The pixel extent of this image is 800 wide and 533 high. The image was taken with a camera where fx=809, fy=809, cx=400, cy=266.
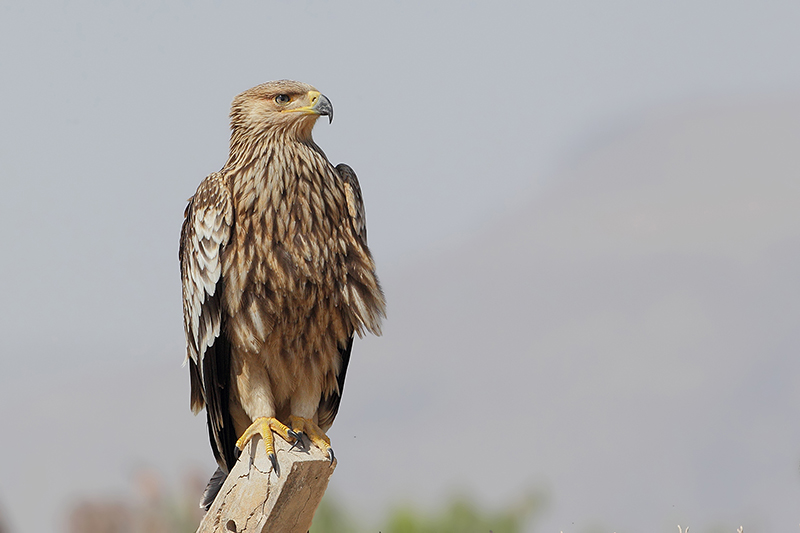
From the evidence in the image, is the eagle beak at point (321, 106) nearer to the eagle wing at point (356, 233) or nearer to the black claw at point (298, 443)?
the eagle wing at point (356, 233)

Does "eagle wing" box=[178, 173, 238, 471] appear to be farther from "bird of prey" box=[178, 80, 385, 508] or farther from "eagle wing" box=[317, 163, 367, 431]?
"eagle wing" box=[317, 163, 367, 431]

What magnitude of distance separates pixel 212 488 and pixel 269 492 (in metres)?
0.63

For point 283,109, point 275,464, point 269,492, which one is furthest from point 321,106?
point 269,492

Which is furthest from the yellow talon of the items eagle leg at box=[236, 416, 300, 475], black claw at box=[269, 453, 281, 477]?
black claw at box=[269, 453, 281, 477]

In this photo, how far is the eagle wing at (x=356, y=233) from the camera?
4082 mm

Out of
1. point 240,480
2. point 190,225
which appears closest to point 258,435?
point 240,480

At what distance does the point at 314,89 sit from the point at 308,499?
1986mm

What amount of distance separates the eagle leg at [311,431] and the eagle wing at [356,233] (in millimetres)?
175

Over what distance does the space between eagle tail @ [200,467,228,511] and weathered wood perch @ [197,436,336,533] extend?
290 mm

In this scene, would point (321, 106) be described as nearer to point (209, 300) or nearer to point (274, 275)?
point (274, 275)

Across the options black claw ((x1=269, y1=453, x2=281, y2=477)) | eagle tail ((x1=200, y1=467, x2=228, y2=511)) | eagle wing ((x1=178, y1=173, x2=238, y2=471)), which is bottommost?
eagle tail ((x1=200, y1=467, x2=228, y2=511))

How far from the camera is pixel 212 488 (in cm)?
418

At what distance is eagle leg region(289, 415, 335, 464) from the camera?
3.94 metres

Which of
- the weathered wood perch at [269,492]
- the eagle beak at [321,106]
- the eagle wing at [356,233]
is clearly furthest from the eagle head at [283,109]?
the weathered wood perch at [269,492]
